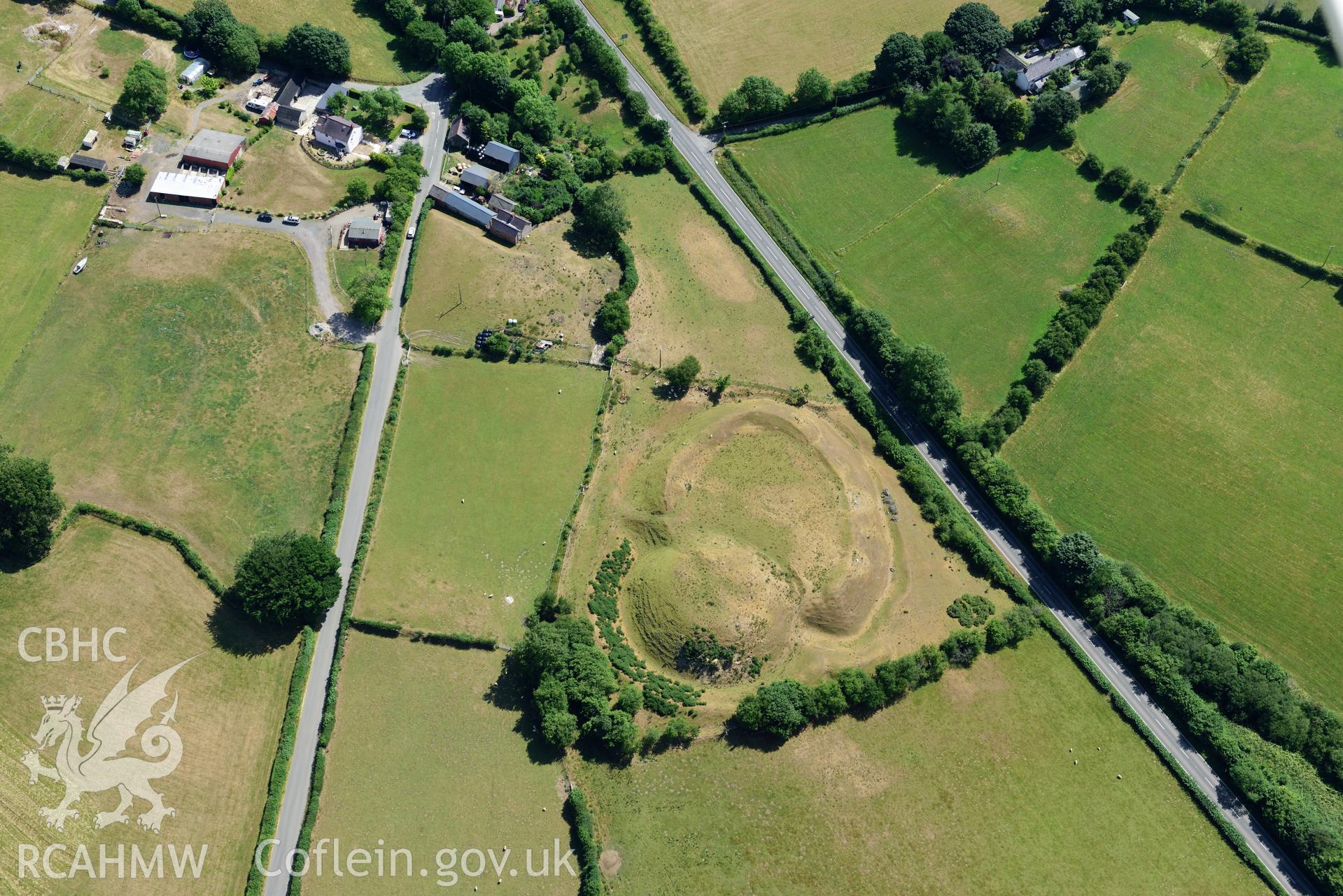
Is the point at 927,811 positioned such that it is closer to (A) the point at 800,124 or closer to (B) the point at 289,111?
(A) the point at 800,124

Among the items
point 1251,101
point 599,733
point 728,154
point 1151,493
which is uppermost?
point 1251,101

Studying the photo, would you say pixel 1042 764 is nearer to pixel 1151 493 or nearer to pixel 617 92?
pixel 1151 493

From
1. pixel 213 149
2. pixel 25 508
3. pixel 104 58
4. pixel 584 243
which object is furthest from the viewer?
pixel 104 58

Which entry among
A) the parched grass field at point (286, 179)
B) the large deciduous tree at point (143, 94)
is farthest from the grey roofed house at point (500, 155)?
the large deciduous tree at point (143, 94)

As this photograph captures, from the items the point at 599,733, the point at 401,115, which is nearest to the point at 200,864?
the point at 599,733

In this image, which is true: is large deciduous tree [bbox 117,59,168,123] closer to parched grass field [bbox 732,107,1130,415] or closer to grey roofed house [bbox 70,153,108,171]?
grey roofed house [bbox 70,153,108,171]

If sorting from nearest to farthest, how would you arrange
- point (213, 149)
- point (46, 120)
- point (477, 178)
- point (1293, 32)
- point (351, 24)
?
point (46, 120) < point (213, 149) < point (477, 178) < point (351, 24) < point (1293, 32)

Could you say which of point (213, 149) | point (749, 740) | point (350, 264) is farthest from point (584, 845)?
point (213, 149)
